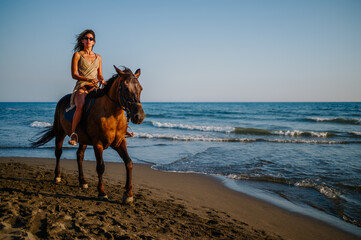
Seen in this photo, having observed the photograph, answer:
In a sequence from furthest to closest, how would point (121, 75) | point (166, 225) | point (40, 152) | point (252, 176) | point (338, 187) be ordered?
1. point (40, 152)
2. point (252, 176)
3. point (338, 187)
4. point (121, 75)
5. point (166, 225)

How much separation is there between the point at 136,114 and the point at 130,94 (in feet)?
1.26

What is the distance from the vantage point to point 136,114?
3221 mm

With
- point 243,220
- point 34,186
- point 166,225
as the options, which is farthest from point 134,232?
point 34,186

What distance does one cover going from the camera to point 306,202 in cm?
479

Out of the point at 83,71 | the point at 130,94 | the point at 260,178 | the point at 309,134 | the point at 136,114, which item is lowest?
the point at 260,178

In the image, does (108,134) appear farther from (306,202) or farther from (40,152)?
(40,152)

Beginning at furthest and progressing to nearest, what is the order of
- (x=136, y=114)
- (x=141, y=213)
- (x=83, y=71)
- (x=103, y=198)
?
(x=83, y=71), (x=103, y=198), (x=141, y=213), (x=136, y=114)

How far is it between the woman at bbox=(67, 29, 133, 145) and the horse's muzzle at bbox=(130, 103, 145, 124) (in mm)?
1108

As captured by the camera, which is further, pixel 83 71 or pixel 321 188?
pixel 321 188

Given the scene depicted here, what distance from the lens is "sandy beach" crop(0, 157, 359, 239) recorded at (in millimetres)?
2703

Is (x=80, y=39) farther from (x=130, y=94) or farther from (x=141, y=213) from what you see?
(x=141, y=213)

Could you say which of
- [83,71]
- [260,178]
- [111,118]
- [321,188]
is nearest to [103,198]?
[111,118]

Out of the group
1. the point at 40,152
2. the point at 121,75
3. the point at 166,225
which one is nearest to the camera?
the point at 166,225

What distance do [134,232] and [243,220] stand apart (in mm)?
1984
